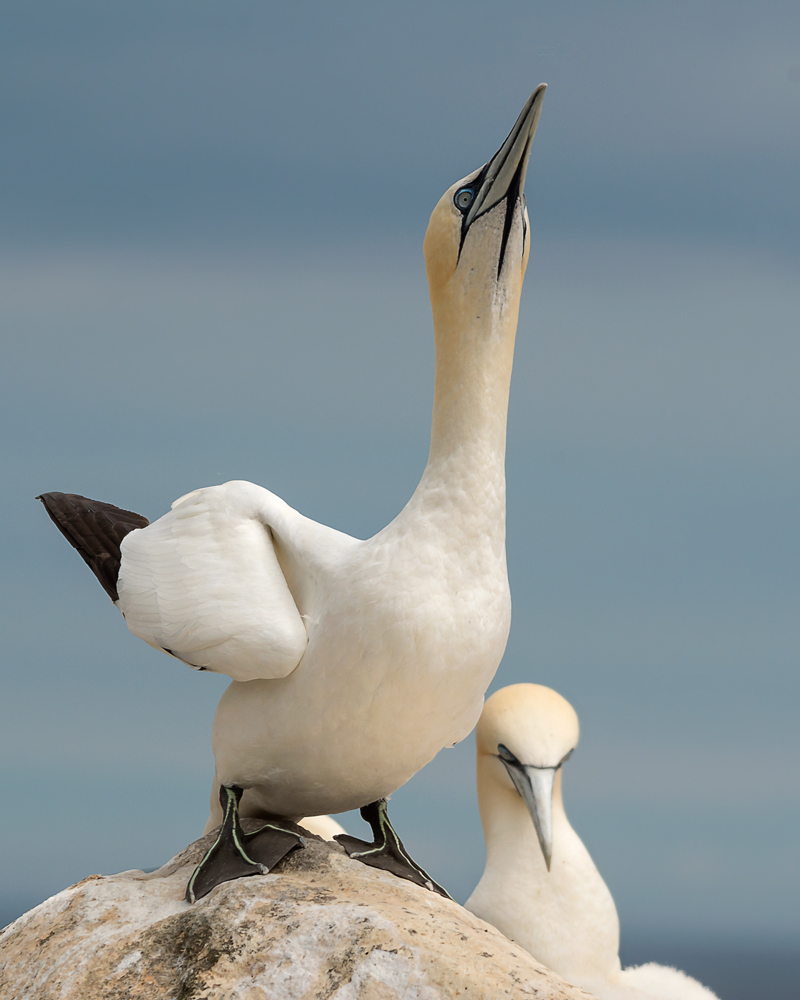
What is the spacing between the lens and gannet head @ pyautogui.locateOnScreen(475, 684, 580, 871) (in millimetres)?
6980

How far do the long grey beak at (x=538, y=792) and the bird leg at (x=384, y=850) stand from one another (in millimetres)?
1712

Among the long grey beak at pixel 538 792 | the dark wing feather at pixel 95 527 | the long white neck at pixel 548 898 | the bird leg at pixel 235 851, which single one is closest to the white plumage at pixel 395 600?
the bird leg at pixel 235 851

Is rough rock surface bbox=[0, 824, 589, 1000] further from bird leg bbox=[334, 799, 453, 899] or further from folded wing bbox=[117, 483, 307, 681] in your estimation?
folded wing bbox=[117, 483, 307, 681]

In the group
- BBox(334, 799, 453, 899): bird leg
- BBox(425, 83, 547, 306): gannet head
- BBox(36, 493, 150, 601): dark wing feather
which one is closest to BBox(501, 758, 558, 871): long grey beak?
BBox(334, 799, 453, 899): bird leg

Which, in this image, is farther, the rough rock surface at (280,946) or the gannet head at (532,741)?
the gannet head at (532,741)

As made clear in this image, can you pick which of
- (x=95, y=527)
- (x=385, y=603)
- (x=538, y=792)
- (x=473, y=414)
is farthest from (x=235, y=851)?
(x=538, y=792)

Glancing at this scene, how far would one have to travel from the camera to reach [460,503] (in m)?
4.67

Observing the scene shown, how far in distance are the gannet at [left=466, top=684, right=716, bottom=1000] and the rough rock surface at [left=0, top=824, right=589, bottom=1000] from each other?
217cm

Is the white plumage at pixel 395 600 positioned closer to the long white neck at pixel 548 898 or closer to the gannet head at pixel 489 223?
the gannet head at pixel 489 223

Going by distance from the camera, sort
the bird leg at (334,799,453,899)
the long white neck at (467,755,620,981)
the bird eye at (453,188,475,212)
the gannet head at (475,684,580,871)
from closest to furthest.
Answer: the bird eye at (453,188,475,212) → the bird leg at (334,799,453,899) → the long white neck at (467,755,620,981) → the gannet head at (475,684,580,871)

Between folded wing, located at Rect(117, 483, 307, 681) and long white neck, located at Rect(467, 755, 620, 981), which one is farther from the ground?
folded wing, located at Rect(117, 483, 307, 681)

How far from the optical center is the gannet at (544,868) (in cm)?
673

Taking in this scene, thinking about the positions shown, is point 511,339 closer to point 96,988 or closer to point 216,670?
point 216,670

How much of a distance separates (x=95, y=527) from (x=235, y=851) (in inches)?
73.6
